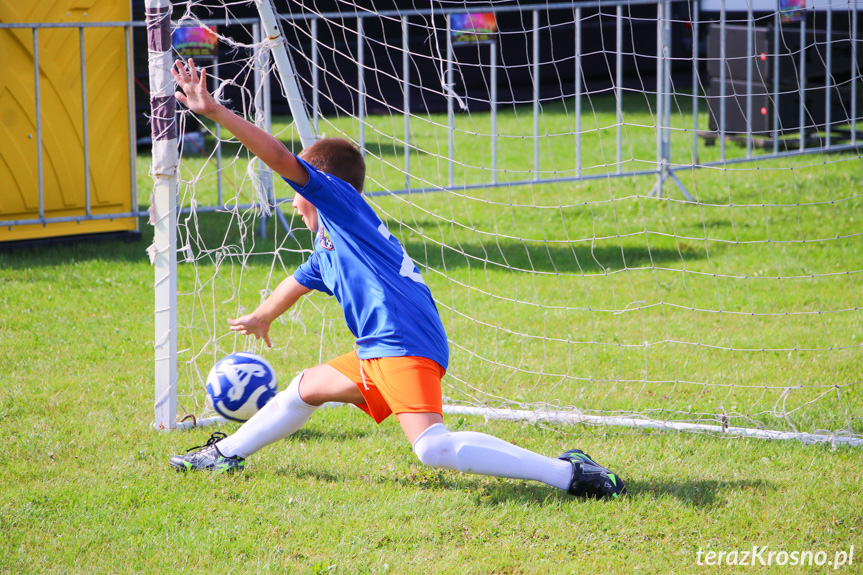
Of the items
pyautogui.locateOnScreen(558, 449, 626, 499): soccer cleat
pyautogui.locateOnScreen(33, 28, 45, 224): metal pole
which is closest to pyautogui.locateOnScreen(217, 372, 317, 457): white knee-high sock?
pyautogui.locateOnScreen(558, 449, 626, 499): soccer cleat

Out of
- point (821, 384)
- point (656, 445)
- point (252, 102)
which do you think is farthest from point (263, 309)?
point (821, 384)

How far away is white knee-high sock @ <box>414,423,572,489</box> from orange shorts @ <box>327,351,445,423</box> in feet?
0.35

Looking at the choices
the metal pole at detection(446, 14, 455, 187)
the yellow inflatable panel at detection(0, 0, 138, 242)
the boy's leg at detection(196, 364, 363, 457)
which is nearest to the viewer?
the boy's leg at detection(196, 364, 363, 457)

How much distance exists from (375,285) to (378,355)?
26 cm

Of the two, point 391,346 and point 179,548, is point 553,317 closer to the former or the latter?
point 391,346

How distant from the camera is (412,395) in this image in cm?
312

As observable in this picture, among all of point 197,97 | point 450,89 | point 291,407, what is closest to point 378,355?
point 291,407

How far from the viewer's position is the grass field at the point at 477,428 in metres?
2.92

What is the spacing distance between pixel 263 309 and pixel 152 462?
2.61 feet

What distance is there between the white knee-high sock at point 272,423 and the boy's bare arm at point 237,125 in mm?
941

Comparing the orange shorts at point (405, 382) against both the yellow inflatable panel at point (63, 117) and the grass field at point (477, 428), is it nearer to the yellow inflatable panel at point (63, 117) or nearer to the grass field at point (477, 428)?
the grass field at point (477, 428)

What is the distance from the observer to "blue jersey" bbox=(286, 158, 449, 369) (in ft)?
10.3

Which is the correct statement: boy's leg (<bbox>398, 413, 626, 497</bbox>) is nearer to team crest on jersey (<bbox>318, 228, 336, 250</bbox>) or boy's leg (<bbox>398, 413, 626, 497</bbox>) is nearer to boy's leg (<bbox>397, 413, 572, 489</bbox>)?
boy's leg (<bbox>397, 413, 572, 489</bbox>)

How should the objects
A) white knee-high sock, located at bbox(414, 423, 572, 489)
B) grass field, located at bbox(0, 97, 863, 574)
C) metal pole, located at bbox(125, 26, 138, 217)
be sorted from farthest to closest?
metal pole, located at bbox(125, 26, 138, 217), white knee-high sock, located at bbox(414, 423, 572, 489), grass field, located at bbox(0, 97, 863, 574)
